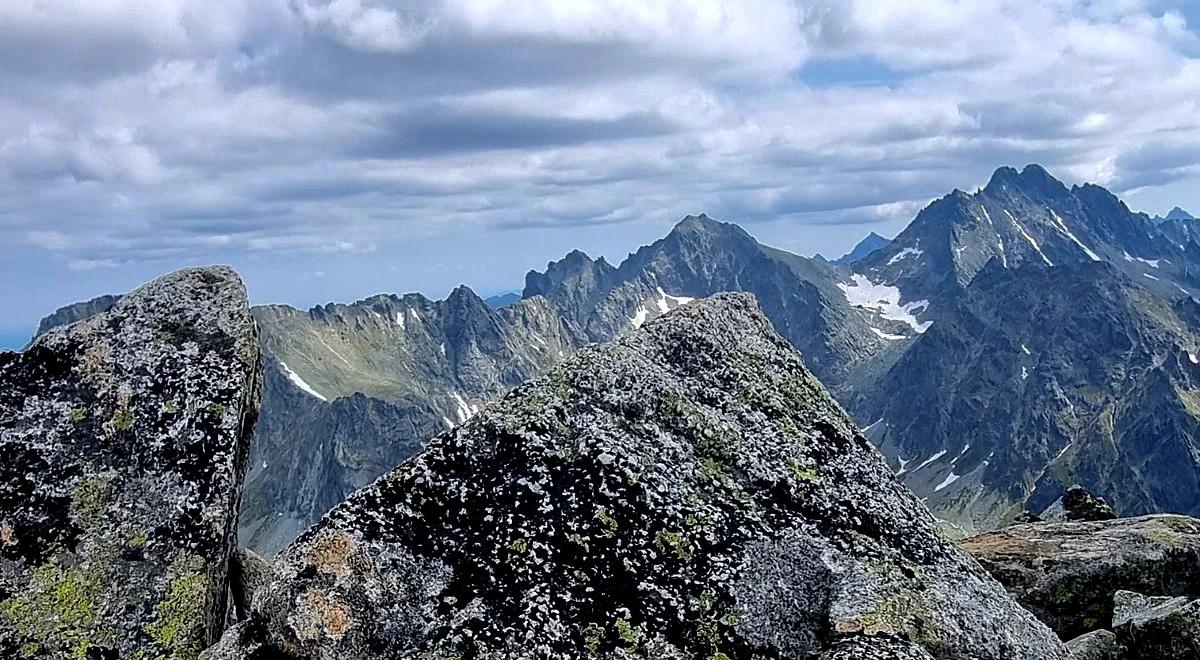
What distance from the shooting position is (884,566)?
37.6 feet

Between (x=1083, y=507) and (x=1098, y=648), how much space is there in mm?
13676

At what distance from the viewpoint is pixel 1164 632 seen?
43.2 feet

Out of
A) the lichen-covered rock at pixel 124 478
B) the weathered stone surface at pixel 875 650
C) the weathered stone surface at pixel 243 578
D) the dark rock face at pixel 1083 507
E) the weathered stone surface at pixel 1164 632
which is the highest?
the lichen-covered rock at pixel 124 478

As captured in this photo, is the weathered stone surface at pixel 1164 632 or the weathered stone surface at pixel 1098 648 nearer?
the weathered stone surface at pixel 1164 632

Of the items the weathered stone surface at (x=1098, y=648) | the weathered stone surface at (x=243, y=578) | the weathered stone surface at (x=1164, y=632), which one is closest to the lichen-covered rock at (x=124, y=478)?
the weathered stone surface at (x=243, y=578)

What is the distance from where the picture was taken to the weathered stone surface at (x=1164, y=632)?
12.9 meters

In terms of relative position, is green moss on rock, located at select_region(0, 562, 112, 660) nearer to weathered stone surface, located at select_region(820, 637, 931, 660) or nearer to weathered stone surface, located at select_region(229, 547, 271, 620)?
weathered stone surface, located at select_region(229, 547, 271, 620)

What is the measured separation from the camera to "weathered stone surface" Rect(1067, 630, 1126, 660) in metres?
13.5

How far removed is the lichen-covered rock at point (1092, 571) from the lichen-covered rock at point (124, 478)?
519 inches

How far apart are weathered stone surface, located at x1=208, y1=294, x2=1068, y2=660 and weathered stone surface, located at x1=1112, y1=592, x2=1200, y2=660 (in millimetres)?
2300

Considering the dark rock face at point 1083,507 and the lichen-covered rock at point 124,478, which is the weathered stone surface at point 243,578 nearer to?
the lichen-covered rock at point 124,478

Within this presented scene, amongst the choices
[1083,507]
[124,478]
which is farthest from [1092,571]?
[124,478]

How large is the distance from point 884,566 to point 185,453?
31.1 feet

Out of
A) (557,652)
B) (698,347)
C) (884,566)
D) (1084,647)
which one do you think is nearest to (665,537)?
(557,652)
